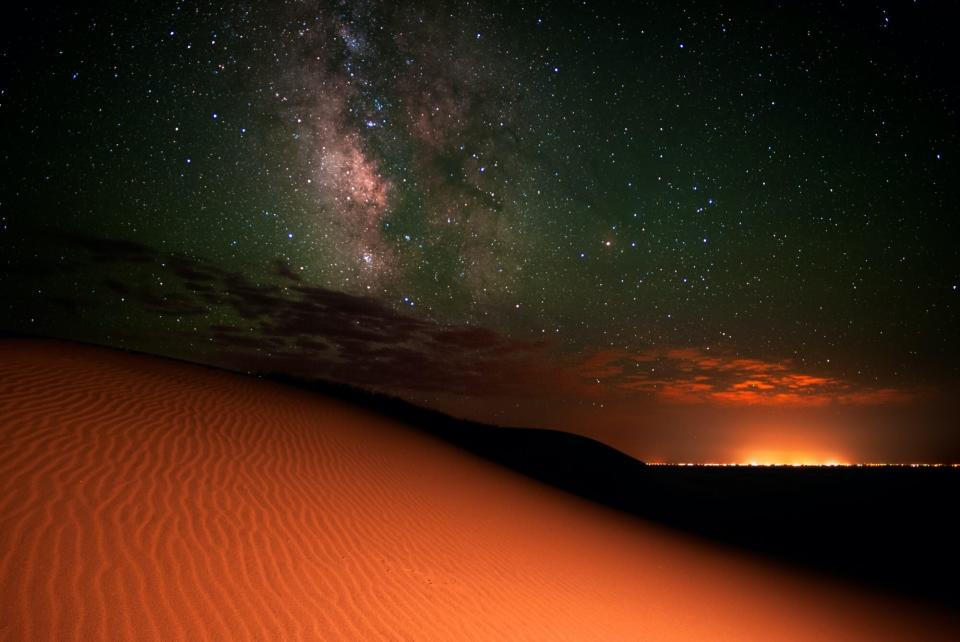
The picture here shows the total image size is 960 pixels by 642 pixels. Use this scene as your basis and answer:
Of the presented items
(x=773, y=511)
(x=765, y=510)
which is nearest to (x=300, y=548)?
(x=765, y=510)

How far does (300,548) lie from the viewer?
496 cm

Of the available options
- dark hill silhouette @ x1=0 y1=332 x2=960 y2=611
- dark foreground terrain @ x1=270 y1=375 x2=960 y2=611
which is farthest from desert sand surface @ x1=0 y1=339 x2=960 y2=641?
dark foreground terrain @ x1=270 y1=375 x2=960 y2=611

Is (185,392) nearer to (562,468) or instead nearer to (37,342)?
(37,342)

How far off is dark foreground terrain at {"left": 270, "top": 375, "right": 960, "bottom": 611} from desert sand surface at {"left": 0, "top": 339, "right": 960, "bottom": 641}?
119 inches

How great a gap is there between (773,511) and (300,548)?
23450 mm

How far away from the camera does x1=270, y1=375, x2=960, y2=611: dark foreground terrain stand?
1112 cm

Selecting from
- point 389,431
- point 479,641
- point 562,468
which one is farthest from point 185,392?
point 562,468

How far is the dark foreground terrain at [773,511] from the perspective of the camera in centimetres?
1112

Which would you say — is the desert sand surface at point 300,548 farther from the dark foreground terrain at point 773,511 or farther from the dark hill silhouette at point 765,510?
the dark foreground terrain at point 773,511

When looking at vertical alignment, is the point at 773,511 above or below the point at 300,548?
above

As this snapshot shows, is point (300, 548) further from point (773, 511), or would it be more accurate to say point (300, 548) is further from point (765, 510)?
point (773, 511)

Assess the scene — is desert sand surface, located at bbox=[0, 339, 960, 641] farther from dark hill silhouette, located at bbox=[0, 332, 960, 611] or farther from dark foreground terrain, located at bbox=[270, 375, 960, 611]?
dark foreground terrain, located at bbox=[270, 375, 960, 611]

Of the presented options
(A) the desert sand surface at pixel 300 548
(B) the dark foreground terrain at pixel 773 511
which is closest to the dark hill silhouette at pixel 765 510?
(B) the dark foreground terrain at pixel 773 511

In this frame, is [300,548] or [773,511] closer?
[300,548]
